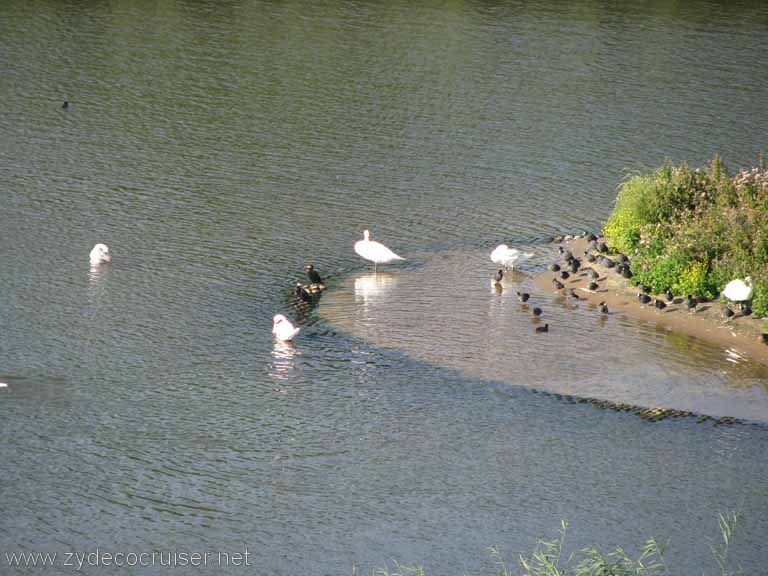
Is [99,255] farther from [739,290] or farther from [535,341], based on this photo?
[739,290]

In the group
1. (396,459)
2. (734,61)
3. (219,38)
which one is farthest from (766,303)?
(219,38)

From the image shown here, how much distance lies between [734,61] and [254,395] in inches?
1152

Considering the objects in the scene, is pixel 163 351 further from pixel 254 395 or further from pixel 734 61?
pixel 734 61

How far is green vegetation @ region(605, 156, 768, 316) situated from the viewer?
74.5 feet

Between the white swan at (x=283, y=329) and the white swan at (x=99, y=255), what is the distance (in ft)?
15.4

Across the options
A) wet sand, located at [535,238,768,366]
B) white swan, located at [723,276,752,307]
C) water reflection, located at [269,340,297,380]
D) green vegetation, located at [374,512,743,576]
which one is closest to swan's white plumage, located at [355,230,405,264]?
wet sand, located at [535,238,768,366]

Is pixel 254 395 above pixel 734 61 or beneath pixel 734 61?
beneath

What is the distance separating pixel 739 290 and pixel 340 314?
6.95 m

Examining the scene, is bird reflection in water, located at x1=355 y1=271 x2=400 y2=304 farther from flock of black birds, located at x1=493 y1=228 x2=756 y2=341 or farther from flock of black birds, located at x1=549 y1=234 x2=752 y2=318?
flock of black birds, located at x1=549 y1=234 x2=752 y2=318

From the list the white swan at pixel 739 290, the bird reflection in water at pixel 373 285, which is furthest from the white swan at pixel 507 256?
the white swan at pixel 739 290

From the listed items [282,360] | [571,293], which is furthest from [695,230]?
[282,360]

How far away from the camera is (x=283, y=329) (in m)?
21.0

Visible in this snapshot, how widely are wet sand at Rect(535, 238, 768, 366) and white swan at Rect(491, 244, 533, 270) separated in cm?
52

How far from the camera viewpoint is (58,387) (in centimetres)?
1905
